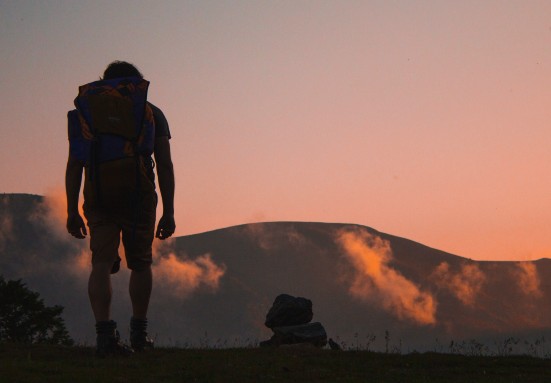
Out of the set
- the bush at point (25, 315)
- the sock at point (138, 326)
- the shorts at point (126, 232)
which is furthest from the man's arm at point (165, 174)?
the bush at point (25, 315)

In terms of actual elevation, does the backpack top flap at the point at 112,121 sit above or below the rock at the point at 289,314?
above

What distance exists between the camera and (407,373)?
8.30 metres

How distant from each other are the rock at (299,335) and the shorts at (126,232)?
7.09m

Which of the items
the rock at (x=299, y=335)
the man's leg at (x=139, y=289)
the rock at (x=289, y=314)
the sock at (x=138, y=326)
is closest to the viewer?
the man's leg at (x=139, y=289)

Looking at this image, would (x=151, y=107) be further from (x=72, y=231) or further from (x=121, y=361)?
(x=121, y=361)

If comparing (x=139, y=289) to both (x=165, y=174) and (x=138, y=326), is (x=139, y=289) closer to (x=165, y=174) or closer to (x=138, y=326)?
(x=138, y=326)

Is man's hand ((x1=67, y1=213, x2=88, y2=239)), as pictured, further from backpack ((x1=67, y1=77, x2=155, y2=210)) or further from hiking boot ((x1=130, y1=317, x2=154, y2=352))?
hiking boot ((x1=130, y1=317, x2=154, y2=352))

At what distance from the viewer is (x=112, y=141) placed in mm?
8664

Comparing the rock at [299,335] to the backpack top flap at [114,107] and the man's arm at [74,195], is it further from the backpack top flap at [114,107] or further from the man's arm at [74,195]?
the backpack top flap at [114,107]

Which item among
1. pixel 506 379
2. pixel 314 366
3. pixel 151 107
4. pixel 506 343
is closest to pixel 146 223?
pixel 151 107

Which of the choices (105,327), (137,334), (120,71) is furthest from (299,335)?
(120,71)

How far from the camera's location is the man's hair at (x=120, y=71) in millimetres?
9070

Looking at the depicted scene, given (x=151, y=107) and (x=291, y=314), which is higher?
(x=151, y=107)

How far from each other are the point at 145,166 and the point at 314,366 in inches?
105
